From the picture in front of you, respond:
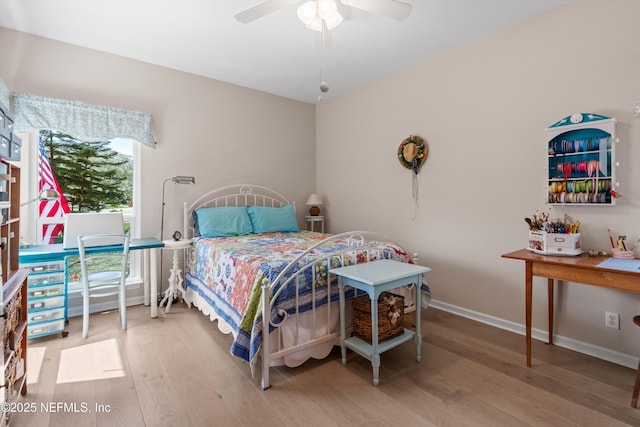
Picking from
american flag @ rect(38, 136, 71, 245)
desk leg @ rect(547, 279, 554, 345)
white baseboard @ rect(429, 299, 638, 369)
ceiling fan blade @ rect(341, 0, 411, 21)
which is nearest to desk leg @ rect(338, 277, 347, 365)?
white baseboard @ rect(429, 299, 638, 369)

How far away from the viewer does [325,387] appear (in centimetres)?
191

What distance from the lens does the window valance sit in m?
2.72

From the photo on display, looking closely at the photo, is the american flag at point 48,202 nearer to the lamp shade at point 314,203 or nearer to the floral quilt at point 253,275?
the floral quilt at point 253,275

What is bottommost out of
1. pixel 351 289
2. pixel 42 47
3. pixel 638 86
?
pixel 351 289

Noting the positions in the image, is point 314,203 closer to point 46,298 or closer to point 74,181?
point 74,181

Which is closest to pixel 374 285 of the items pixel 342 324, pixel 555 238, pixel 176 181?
pixel 342 324

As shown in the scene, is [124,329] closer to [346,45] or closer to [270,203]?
[270,203]

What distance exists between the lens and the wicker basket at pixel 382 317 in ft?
6.77

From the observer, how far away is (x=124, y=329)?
8.86 ft

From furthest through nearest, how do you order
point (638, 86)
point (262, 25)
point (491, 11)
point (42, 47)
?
point (42, 47) → point (262, 25) → point (491, 11) → point (638, 86)

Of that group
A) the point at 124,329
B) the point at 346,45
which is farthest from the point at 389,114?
the point at 124,329

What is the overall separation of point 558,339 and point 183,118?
4.15 metres

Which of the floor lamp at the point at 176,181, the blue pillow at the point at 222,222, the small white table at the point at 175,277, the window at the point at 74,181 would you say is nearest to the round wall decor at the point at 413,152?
the blue pillow at the point at 222,222

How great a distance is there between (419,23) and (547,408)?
111 inches
